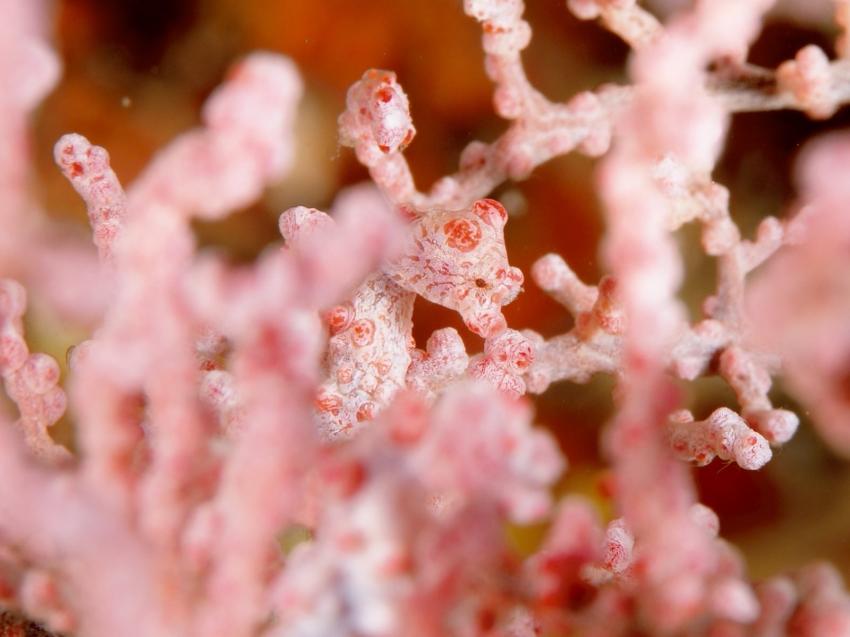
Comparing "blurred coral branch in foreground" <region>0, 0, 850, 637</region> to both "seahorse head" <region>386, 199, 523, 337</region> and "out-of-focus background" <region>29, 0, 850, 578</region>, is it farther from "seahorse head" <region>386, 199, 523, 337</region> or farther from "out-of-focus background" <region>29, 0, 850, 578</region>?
"out-of-focus background" <region>29, 0, 850, 578</region>

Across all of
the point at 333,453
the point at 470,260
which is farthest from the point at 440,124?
the point at 333,453

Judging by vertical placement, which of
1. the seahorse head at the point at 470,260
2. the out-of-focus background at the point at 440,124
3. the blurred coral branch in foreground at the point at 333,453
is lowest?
the blurred coral branch in foreground at the point at 333,453

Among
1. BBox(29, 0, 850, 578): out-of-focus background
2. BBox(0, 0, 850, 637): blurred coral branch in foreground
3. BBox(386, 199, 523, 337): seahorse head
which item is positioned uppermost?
BBox(29, 0, 850, 578): out-of-focus background

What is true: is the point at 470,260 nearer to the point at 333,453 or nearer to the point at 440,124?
the point at 440,124

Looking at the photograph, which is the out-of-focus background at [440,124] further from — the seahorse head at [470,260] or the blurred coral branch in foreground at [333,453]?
the blurred coral branch in foreground at [333,453]

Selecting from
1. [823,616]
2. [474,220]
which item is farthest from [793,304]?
[474,220]

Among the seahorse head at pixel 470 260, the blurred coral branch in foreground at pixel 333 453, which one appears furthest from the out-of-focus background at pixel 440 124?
the blurred coral branch in foreground at pixel 333 453

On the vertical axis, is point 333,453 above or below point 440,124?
below

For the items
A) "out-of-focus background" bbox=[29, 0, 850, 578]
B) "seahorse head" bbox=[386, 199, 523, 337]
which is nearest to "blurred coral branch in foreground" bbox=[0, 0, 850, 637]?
"seahorse head" bbox=[386, 199, 523, 337]

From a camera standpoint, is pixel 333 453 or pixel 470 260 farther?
pixel 470 260
